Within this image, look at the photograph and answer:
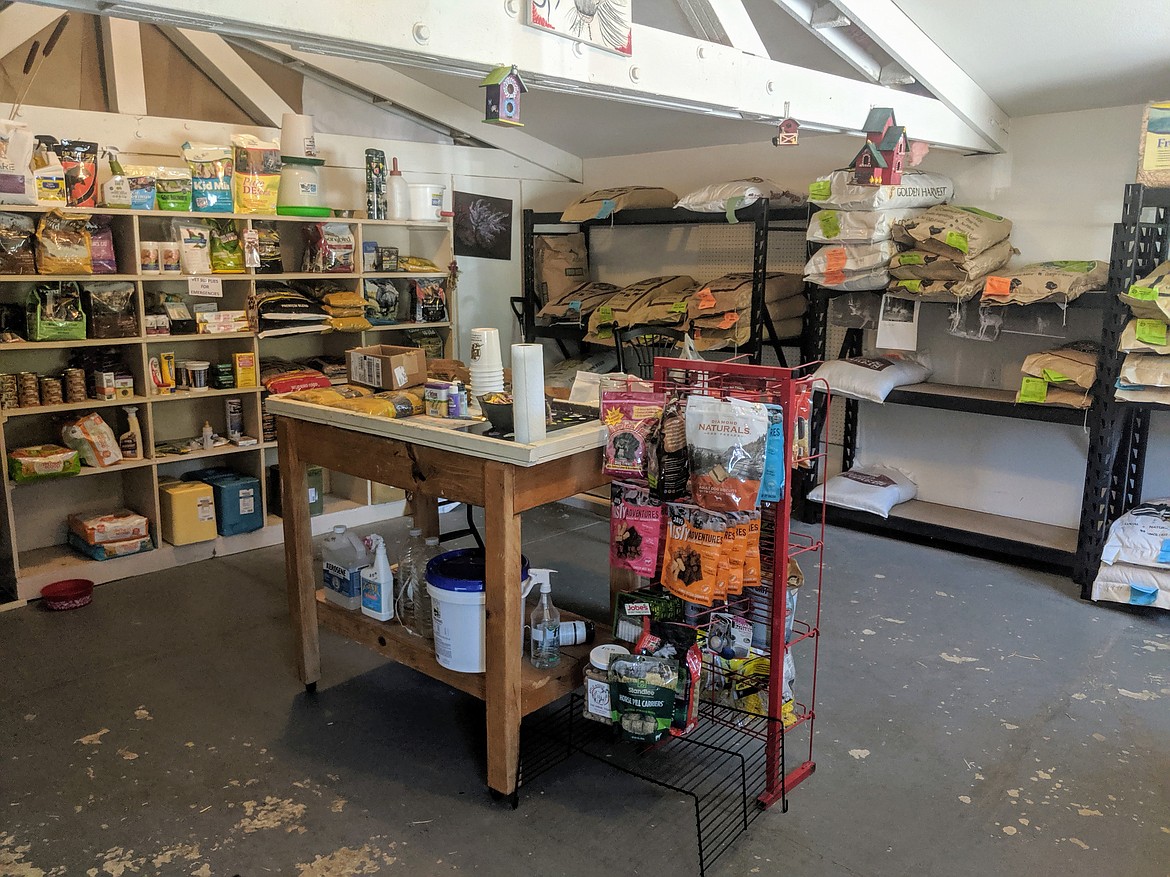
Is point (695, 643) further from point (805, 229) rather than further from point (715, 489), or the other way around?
point (805, 229)

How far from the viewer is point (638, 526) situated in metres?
2.25

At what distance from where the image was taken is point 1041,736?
2604 mm

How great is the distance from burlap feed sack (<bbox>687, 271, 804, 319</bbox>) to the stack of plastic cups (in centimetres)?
216

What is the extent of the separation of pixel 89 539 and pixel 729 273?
342 centimetres

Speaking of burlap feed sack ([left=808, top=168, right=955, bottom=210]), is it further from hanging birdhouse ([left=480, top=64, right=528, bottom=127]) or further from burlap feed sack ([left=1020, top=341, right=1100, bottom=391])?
hanging birdhouse ([left=480, top=64, right=528, bottom=127])

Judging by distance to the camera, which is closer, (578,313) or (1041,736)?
(1041,736)

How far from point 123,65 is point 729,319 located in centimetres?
292

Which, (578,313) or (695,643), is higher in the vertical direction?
(578,313)

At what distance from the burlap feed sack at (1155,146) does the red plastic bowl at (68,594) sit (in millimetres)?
4359

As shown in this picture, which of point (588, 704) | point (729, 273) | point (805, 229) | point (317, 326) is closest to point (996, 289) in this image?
point (805, 229)

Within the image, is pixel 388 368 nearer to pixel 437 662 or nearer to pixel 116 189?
pixel 437 662

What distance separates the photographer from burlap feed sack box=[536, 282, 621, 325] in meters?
5.02

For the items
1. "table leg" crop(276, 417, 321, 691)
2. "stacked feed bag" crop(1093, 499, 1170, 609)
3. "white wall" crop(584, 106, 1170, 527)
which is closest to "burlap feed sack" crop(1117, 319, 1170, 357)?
"white wall" crop(584, 106, 1170, 527)

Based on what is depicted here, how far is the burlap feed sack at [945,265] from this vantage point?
3.76 m
